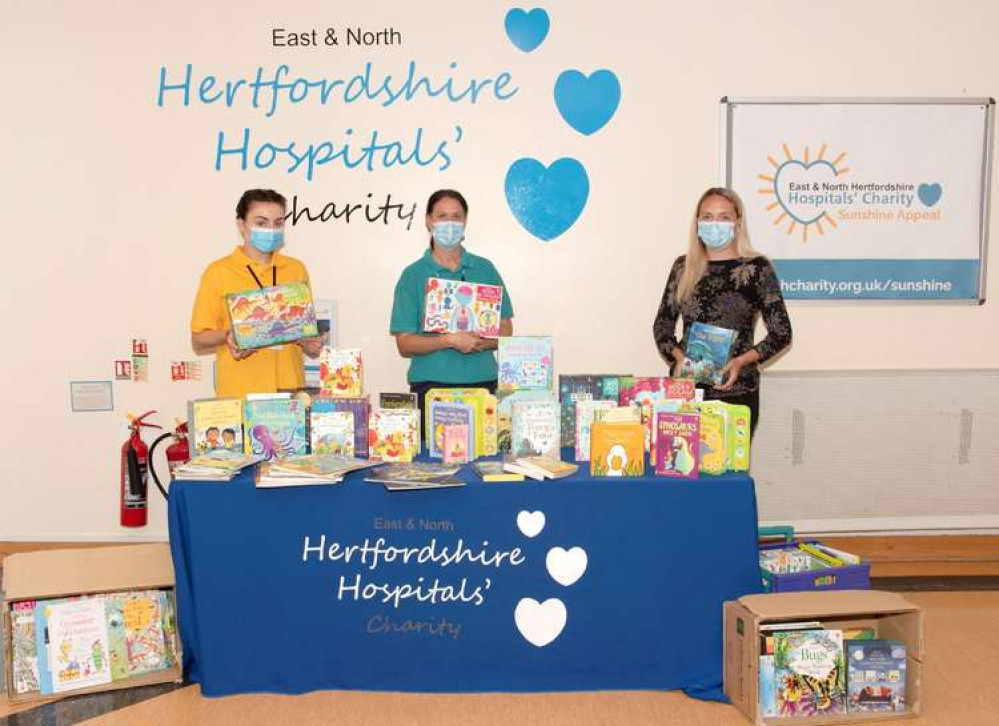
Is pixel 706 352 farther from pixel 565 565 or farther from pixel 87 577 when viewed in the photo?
pixel 87 577

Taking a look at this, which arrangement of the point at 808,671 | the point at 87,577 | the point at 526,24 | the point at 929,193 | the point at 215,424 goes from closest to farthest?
the point at 808,671 < the point at 215,424 < the point at 87,577 < the point at 526,24 < the point at 929,193

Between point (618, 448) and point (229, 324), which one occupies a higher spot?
point (229, 324)

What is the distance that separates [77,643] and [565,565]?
5.90ft

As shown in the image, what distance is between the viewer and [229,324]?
3588mm

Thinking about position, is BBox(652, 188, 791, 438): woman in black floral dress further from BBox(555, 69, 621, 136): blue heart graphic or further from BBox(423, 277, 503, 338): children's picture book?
BBox(555, 69, 621, 136): blue heart graphic

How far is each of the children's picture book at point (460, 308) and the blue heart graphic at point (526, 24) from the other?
160cm

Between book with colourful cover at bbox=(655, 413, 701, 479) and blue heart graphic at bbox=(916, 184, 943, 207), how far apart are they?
2.41 m

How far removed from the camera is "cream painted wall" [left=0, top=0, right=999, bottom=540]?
4418 millimetres

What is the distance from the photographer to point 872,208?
449 centimetres

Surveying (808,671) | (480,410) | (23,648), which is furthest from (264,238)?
(808,671)

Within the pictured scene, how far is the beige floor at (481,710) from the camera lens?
290cm

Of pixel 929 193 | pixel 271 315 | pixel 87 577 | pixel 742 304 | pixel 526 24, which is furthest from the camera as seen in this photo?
pixel 929 193

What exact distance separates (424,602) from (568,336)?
77.6 inches

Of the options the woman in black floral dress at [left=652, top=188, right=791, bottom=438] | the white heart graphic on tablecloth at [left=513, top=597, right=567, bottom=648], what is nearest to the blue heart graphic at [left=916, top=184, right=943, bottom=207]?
the woman in black floral dress at [left=652, top=188, right=791, bottom=438]
